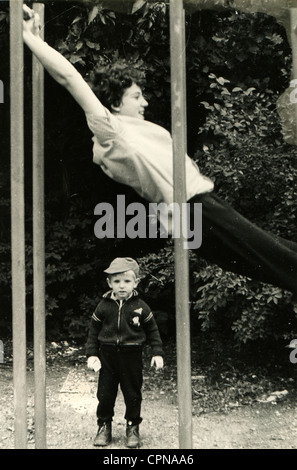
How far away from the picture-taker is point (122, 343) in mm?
3357

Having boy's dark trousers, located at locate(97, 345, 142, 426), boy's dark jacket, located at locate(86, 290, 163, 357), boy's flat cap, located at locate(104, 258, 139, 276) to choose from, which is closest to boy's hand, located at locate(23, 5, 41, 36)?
boy's flat cap, located at locate(104, 258, 139, 276)

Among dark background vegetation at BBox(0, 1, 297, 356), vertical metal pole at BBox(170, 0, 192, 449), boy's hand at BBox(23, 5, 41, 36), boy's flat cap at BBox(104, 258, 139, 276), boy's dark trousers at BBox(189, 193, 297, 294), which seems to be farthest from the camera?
dark background vegetation at BBox(0, 1, 297, 356)

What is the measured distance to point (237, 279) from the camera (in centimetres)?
448

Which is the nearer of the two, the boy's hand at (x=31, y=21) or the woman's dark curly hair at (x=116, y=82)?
the boy's hand at (x=31, y=21)

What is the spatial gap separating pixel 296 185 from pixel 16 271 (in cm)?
226

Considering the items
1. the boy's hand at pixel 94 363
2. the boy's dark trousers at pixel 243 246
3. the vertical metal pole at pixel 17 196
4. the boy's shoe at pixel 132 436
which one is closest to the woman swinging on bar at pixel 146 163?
the boy's dark trousers at pixel 243 246

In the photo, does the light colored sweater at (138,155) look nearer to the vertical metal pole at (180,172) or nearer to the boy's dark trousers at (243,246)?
the boy's dark trousers at (243,246)

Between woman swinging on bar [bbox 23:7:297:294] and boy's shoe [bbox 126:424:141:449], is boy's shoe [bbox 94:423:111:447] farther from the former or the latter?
woman swinging on bar [bbox 23:7:297:294]

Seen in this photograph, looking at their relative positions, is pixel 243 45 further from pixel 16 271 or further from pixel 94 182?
pixel 16 271

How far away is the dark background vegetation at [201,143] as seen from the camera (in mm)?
4359

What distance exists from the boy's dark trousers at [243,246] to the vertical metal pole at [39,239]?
660 mm

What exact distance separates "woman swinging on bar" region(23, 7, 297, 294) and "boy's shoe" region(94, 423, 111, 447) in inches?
42.8

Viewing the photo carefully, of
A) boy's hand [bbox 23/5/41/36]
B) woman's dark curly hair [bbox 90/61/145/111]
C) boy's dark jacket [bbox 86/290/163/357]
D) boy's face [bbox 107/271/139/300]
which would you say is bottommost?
boy's dark jacket [bbox 86/290/163/357]

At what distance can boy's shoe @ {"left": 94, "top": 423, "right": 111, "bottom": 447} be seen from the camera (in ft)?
11.4
